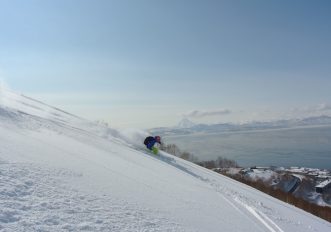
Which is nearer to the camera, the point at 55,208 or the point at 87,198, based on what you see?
the point at 55,208

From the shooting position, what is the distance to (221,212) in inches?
351

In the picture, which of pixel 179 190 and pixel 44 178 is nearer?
pixel 44 178

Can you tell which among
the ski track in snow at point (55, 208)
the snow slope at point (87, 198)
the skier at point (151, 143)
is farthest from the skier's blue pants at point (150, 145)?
the ski track in snow at point (55, 208)

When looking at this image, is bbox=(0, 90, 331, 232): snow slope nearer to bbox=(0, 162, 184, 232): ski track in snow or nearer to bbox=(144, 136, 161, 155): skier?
bbox=(0, 162, 184, 232): ski track in snow

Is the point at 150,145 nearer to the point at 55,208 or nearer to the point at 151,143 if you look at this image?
the point at 151,143

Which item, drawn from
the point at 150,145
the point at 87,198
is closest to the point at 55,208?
the point at 87,198

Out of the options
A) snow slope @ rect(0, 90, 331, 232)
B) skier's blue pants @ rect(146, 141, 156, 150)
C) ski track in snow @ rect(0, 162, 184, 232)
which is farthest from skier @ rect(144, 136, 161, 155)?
ski track in snow @ rect(0, 162, 184, 232)

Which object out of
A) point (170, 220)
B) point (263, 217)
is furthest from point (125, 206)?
point (263, 217)

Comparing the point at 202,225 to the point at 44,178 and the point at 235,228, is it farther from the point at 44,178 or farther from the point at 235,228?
the point at 44,178

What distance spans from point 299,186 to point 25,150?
103 metres

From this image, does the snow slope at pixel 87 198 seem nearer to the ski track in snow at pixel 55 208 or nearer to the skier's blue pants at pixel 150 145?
the ski track in snow at pixel 55 208

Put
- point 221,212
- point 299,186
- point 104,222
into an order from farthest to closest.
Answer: point 299,186 → point 221,212 → point 104,222

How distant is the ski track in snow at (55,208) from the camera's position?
4633 millimetres

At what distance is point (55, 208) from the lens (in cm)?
521
